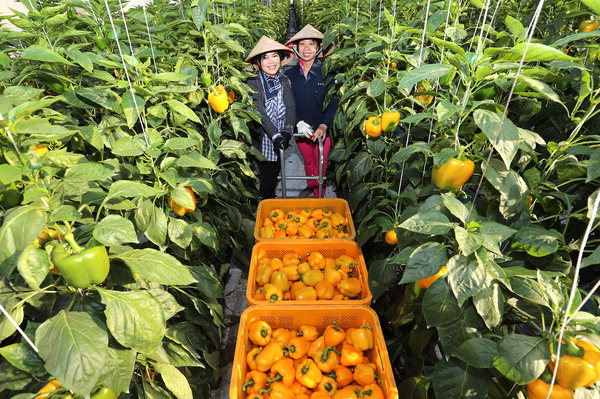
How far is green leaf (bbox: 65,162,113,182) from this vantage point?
1.11 m

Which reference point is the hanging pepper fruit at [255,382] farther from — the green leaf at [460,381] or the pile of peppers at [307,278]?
the green leaf at [460,381]

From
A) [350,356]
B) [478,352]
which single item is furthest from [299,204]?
[478,352]

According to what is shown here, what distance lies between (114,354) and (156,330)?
6.8 inches

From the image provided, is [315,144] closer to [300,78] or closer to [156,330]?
[300,78]

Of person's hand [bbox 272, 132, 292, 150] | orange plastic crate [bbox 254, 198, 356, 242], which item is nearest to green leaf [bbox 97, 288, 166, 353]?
orange plastic crate [bbox 254, 198, 356, 242]

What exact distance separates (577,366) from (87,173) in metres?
1.61

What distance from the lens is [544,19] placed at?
3.19m

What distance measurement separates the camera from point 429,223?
51.3 inches

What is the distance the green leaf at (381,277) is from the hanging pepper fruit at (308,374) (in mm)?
549

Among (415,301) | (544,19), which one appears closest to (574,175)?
(415,301)

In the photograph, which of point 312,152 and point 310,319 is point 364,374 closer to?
point 310,319

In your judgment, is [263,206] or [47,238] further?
[263,206]

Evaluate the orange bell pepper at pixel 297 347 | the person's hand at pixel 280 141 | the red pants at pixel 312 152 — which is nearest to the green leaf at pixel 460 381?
the orange bell pepper at pixel 297 347

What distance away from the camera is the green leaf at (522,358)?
1.03 m
